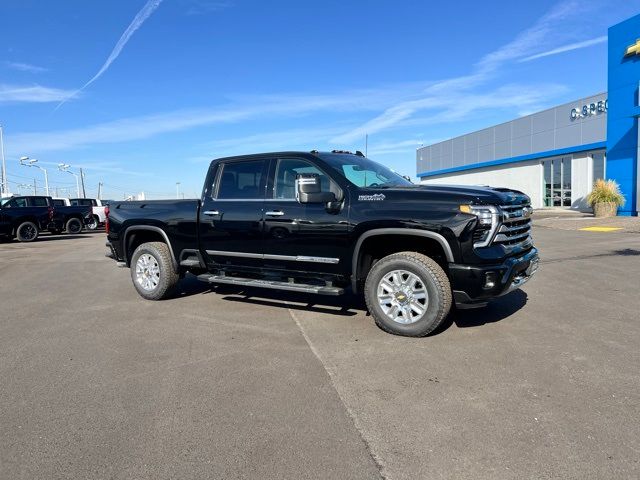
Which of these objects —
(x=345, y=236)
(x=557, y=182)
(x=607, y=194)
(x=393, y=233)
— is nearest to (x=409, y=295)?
(x=393, y=233)

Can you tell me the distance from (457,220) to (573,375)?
1689 mm

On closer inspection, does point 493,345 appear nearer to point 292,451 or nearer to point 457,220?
point 457,220

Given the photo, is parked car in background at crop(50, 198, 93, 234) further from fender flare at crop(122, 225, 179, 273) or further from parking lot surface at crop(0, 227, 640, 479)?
parking lot surface at crop(0, 227, 640, 479)

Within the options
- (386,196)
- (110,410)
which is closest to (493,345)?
(386,196)

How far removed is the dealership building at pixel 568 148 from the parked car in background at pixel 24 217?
25828 millimetres

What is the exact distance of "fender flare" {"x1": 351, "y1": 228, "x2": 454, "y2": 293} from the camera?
4.91 metres

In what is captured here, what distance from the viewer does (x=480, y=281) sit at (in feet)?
15.7

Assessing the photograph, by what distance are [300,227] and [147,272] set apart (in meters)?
2.94

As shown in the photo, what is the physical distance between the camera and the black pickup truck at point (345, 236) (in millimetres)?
4891

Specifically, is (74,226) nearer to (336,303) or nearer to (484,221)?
(336,303)

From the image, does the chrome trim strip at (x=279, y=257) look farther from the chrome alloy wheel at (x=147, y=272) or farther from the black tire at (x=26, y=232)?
the black tire at (x=26, y=232)

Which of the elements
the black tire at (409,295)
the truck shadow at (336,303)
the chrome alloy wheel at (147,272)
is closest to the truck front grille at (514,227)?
the black tire at (409,295)

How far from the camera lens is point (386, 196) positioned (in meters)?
5.26

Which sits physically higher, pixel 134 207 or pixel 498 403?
pixel 134 207
